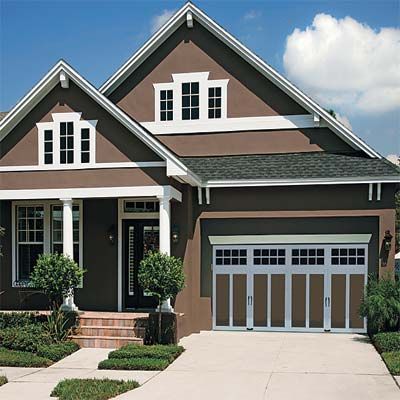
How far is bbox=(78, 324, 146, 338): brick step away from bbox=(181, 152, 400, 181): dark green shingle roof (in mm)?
4185

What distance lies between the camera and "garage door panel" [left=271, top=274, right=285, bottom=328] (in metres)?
14.8

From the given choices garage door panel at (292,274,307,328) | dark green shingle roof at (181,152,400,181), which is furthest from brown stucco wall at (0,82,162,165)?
garage door panel at (292,274,307,328)

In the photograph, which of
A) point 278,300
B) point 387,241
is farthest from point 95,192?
point 387,241

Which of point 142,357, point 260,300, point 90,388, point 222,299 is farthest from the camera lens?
point 222,299

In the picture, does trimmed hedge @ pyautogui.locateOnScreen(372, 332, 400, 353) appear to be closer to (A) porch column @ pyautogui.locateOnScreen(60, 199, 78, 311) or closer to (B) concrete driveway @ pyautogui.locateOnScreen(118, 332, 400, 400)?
(B) concrete driveway @ pyautogui.locateOnScreen(118, 332, 400, 400)

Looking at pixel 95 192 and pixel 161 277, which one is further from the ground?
pixel 95 192

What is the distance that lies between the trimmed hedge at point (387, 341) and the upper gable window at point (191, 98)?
7.31 metres

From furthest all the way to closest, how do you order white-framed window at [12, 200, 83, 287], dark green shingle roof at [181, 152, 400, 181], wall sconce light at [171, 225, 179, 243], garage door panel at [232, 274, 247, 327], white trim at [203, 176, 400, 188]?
white-framed window at [12, 200, 83, 287]
garage door panel at [232, 274, 247, 327]
wall sconce light at [171, 225, 179, 243]
dark green shingle roof at [181, 152, 400, 181]
white trim at [203, 176, 400, 188]

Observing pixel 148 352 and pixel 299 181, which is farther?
pixel 299 181

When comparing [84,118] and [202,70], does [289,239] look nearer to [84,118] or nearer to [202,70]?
[202,70]

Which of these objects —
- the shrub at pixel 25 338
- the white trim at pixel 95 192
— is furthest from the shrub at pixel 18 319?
the white trim at pixel 95 192

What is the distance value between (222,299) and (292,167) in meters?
3.94

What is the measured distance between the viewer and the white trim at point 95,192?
13.2 m

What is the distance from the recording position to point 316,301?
575 inches
